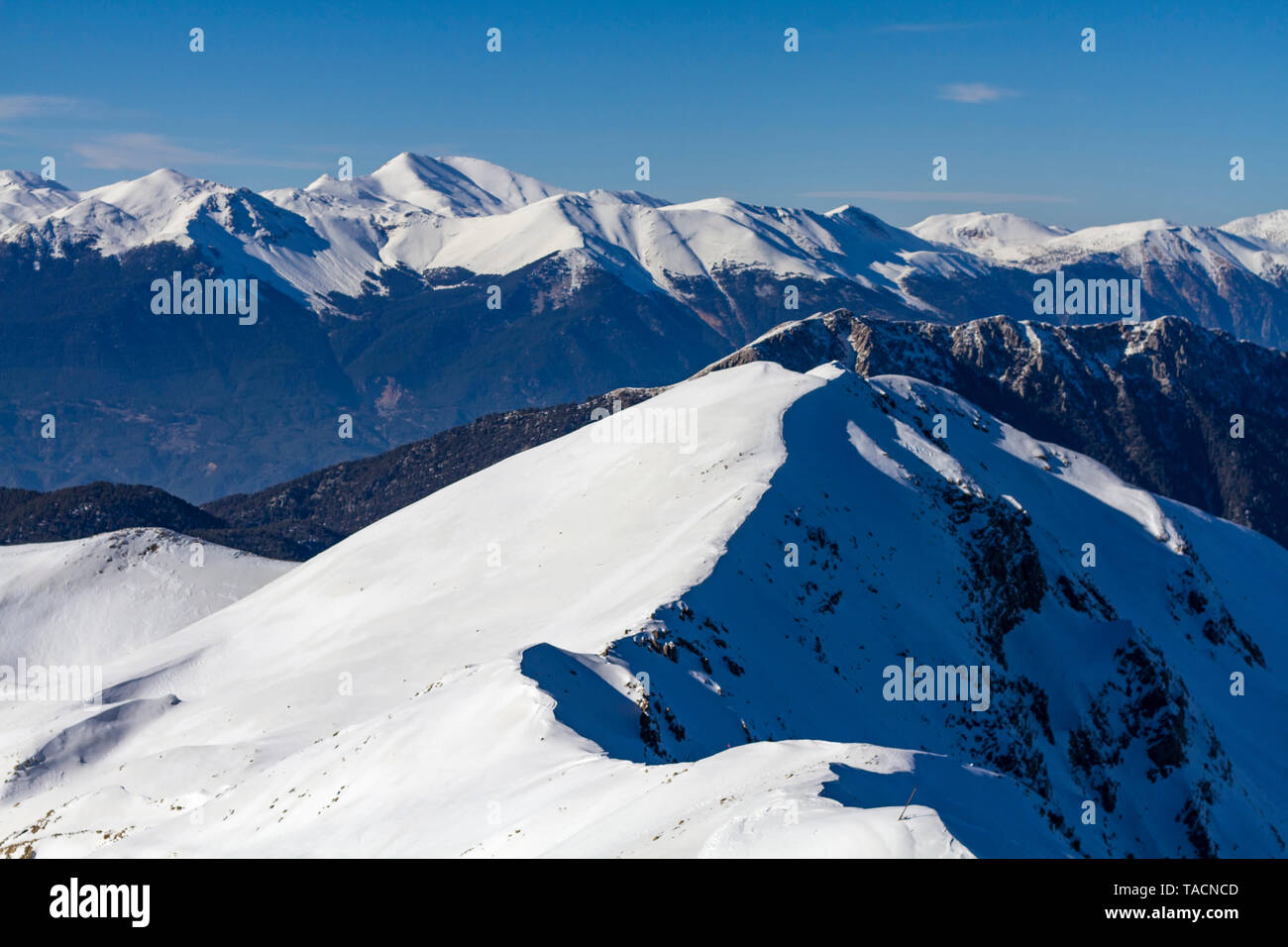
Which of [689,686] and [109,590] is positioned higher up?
[689,686]

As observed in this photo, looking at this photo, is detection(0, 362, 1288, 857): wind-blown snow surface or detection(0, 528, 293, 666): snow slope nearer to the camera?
detection(0, 362, 1288, 857): wind-blown snow surface

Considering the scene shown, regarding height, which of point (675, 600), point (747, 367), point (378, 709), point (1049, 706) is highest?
point (747, 367)

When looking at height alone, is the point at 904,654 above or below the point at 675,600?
below

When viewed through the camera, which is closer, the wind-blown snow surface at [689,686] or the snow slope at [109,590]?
the wind-blown snow surface at [689,686]

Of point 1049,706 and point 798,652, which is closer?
point 798,652

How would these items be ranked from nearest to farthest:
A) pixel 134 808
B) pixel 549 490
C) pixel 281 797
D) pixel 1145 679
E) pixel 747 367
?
1. pixel 281 797
2. pixel 134 808
3. pixel 1145 679
4. pixel 549 490
5. pixel 747 367

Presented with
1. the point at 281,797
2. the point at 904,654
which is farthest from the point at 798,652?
the point at 281,797
